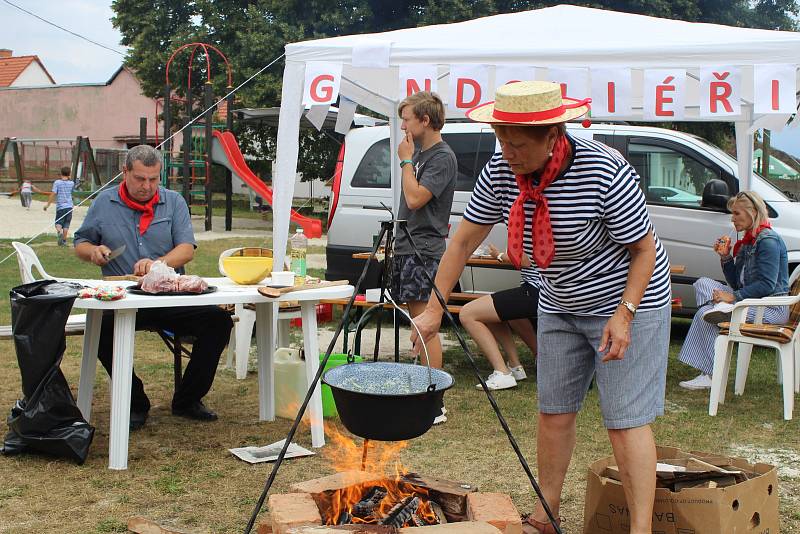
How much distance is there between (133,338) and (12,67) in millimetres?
51500

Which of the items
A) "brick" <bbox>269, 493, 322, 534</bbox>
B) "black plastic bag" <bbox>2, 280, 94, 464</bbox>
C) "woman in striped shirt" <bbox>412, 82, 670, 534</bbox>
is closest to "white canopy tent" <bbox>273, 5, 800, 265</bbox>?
"black plastic bag" <bbox>2, 280, 94, 464</bbox>

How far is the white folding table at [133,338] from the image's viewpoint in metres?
4.12

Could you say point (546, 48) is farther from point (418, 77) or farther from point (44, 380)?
point (44, 380)

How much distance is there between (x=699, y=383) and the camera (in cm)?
616

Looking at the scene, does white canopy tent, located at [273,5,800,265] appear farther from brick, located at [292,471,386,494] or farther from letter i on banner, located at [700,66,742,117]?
brick, located at [292,471,386,494]

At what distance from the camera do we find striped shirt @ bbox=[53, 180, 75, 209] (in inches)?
631

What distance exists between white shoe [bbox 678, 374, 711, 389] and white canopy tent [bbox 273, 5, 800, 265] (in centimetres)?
220

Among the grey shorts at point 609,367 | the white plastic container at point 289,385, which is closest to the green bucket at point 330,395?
the white plastic container at point 289,385

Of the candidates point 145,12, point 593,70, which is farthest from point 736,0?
point 593,70

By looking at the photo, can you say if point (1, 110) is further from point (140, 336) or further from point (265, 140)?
point (140, 336)

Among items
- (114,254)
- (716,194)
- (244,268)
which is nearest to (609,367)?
(244,268)

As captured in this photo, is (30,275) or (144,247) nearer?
(30,275)

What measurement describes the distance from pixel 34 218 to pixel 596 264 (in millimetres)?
21656

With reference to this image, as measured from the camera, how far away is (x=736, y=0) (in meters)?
21.8
